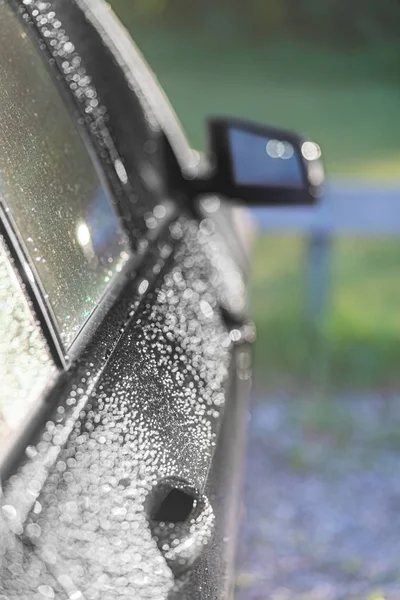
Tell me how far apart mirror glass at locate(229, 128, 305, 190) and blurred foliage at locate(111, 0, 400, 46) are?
2317cm

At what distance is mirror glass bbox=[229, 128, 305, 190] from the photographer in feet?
9.46

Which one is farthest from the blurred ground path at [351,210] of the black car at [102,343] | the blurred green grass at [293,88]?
the blurred green grass at [293,88]

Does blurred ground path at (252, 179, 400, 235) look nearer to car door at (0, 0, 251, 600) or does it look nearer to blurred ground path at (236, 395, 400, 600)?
blurred ground path at (236, 395, 400, 600)

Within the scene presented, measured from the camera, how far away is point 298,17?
25.8m

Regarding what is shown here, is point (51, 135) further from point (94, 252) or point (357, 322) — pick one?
point (357, 322)

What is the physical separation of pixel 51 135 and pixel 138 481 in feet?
2.53

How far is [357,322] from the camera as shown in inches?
415

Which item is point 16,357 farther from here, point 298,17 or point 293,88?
point 298,17

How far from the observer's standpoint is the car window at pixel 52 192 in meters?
1.39

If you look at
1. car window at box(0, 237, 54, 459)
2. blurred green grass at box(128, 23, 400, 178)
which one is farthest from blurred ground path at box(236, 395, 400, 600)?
blurred green grass at box(128, 23, 400, 178)

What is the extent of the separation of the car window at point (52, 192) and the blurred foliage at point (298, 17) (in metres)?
24.2

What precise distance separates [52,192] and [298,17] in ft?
83.9

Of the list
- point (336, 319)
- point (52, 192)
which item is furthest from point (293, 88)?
point (52, 192)

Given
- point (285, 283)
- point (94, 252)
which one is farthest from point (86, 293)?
point (285, 283)
